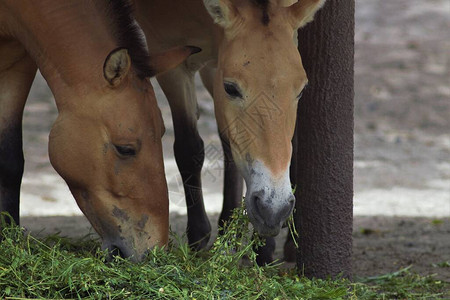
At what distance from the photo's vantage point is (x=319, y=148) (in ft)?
14.1

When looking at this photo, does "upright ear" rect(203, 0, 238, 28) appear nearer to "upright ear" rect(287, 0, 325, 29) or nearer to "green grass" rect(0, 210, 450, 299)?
"upright ear" rect(287, 0, 325, 29)

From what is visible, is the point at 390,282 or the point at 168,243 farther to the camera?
the point at 390,282

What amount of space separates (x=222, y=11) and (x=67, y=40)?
80cm

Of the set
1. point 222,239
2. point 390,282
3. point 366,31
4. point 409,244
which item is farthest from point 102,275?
point 366,31

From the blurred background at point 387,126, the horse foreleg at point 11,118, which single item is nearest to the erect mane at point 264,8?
the horse foreleg at point 11,118

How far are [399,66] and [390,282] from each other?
29.4 ft

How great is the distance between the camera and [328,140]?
4289mm

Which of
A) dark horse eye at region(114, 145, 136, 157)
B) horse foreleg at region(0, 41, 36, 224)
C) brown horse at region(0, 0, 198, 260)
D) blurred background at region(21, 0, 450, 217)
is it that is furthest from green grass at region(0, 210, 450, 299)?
blurred background at region(21, 0, 450, 217)

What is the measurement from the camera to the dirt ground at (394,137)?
5.96m

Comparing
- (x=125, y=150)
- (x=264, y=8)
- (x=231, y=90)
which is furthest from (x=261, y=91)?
(x=125, y=150)

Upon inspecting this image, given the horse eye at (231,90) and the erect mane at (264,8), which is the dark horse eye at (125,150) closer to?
the horse eye at (231,90)

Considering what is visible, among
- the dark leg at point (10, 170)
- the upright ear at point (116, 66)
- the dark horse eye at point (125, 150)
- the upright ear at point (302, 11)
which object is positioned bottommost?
the dark leg at point (10, 170)

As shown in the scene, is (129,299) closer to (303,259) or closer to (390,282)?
(303,259)

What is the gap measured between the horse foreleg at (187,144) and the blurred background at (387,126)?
0.39m
